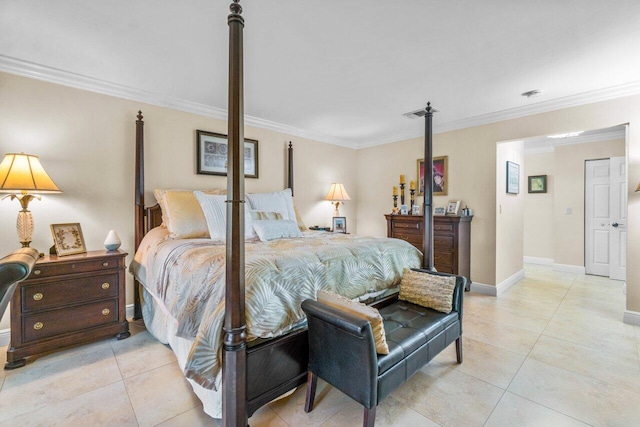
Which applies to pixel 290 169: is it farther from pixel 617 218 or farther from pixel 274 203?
pixel 617 218

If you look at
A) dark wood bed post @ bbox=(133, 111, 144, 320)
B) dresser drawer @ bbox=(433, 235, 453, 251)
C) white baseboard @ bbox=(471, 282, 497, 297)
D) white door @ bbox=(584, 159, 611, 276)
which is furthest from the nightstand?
white door @ bbox=(584, 159, 611, 276)

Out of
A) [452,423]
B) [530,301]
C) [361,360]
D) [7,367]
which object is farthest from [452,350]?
[7,367]

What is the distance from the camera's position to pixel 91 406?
1721 mm

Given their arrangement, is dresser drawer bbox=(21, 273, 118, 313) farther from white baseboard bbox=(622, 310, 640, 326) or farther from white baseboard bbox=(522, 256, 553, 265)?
white baseboard bbox=(522, 256, 553, 265)

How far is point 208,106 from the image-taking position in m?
3.45

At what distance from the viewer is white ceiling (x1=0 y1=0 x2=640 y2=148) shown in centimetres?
178

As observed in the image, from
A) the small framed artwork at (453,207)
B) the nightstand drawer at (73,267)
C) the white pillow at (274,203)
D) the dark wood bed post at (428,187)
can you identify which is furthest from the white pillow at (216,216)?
the small framed artwork at (453,207)

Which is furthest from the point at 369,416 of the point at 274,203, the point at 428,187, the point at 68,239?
the point at 68,239

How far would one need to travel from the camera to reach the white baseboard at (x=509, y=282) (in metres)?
3.85

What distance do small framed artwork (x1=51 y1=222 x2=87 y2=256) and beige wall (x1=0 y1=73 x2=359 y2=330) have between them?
19cm

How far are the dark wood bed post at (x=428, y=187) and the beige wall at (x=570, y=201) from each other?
405 cm

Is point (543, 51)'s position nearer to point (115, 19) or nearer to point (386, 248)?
point (386, 248)

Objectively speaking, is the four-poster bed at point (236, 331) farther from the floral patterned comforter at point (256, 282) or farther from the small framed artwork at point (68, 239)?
the small framed artwork at point (68, 239)

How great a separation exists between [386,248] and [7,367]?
2.94 m
